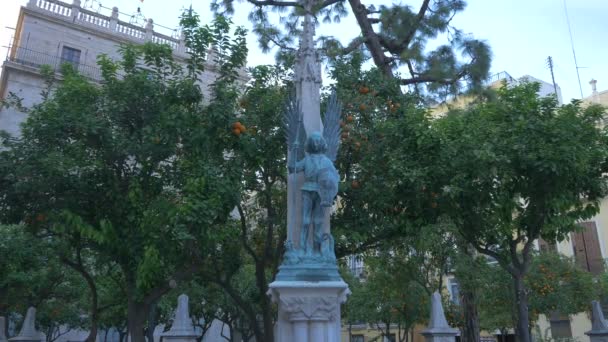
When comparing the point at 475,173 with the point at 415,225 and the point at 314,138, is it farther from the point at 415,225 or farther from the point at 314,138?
the point at 314,138

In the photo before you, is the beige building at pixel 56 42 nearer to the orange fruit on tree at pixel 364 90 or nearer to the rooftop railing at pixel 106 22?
the rooftop railing at pixel 106 22

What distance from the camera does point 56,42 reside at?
24.6 meters

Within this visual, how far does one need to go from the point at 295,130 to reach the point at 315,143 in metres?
0.69

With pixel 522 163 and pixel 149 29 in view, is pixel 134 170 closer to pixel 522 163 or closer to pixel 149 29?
pixel 522 163

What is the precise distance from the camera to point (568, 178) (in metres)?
9.91

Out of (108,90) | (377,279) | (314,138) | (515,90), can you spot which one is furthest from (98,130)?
(377,279)

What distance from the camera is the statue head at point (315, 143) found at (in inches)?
288

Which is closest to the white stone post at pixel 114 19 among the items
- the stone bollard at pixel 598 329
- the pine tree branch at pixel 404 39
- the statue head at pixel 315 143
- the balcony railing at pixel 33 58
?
the balcony railing at pixel 33 58

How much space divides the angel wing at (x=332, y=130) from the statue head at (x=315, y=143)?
0.44m

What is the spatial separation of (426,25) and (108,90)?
8.81 meters

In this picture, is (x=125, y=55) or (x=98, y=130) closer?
(x=98, y=130)

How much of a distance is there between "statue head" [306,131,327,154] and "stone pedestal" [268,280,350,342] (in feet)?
6.09

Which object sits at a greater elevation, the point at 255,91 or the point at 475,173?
the point at 255,91

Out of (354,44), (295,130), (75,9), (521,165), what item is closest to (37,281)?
(354,44)
